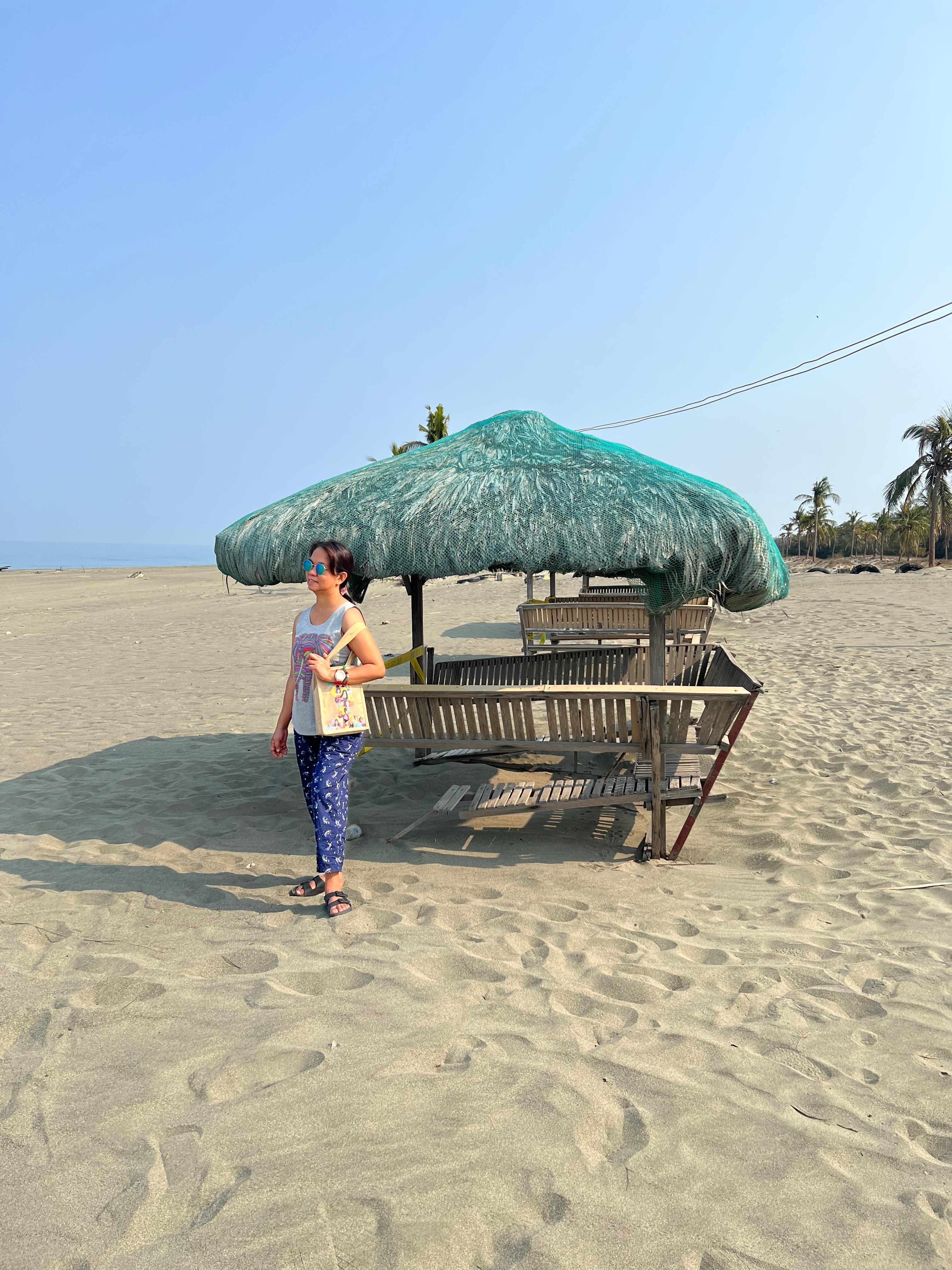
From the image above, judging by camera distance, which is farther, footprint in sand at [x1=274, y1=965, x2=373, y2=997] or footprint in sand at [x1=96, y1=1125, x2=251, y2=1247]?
footprint in sand at [x1=274, y1=965, x2=373, y2=997]

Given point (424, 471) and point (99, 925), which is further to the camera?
point (424, 471)

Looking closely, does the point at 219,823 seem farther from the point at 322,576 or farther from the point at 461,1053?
the point at 461,1053

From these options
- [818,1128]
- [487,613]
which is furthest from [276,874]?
[487,613]

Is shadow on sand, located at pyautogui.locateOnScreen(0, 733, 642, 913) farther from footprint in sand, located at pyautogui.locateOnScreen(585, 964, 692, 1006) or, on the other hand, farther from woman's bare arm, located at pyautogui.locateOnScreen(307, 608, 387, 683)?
footprint in sand, located at pyautogui.locateOnScreen(585, 964, 692, 1006)

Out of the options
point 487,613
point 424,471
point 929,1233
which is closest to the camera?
point 929,1233

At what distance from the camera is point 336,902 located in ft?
13.2

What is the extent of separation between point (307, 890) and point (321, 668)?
49.3 inches

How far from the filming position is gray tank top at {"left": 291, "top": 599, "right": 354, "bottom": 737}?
398 centimetres

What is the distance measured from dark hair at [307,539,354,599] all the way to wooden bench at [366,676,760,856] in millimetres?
1176

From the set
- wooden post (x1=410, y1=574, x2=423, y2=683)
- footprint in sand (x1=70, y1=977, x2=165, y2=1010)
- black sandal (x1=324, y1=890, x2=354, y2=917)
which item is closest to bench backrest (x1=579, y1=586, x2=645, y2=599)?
wooden post (x1=410, y1=574, x2=423, y2=683)

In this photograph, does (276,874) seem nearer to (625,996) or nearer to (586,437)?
(625,996)

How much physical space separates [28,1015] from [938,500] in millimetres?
47026

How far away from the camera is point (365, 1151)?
2.39 meters

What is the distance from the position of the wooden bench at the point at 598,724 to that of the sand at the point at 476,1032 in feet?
1.54
